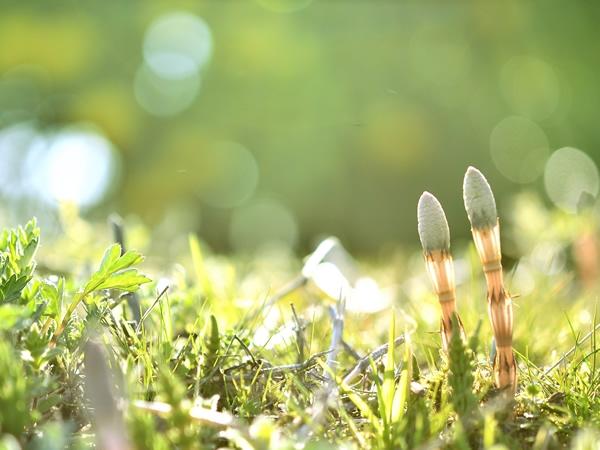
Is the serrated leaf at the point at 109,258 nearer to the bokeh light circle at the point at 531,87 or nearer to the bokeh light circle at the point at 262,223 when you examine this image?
the bokeh light circle at the point at 262,223

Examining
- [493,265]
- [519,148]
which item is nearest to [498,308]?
[493,265]

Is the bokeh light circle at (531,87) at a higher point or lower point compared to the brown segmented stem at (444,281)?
higher

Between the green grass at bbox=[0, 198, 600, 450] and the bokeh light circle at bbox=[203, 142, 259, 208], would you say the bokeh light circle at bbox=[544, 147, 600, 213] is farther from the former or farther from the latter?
the green grass at bbox=[0, 198, 600, 450]

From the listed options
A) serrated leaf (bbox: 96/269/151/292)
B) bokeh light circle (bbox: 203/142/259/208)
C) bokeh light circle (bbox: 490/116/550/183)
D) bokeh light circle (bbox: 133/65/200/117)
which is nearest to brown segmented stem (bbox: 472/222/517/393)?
serrated leaf (bbox: 96/269/151/292)

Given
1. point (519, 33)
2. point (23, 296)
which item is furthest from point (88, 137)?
point (23, 296)

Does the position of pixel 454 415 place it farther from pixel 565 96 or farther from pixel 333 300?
pixel 565 96

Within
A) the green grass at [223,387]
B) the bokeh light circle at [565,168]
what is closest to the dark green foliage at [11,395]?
the green grass at [223,387]

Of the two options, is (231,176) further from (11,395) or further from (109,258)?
(11,395)
